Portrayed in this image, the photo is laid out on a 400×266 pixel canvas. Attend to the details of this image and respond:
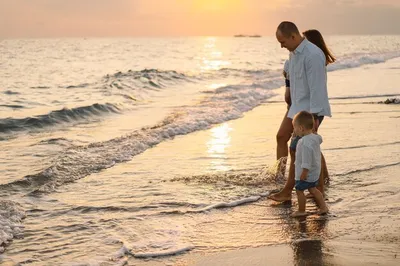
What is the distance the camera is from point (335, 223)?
544 cm

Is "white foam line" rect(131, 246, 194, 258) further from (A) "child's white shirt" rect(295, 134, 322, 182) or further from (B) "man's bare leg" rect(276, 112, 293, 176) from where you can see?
(B) "man's bare leg" rect(276, 112, 293, 176)

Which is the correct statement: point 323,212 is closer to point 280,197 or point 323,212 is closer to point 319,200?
point 319,200

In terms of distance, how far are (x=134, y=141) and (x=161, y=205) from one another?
454cm

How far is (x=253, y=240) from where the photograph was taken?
5.07 m

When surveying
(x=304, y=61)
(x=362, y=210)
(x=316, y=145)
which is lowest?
(x=362, y=210)

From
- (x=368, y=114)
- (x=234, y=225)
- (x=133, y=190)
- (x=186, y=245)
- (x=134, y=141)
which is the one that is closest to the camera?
(x=186, y=245)

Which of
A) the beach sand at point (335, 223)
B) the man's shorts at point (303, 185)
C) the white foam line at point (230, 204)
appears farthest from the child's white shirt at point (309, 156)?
the white foam line at point (230, 204)

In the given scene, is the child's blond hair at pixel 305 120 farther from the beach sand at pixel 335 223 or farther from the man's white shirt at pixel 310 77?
the beach sand at pixel 335 223

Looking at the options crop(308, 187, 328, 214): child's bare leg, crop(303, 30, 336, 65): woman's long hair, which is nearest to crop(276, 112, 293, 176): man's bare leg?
crop(303, 30, 336, 65): woman's long hair

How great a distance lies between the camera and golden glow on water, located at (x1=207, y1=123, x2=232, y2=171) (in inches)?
334

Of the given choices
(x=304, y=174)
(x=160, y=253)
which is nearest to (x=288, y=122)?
(x=304, y=174)

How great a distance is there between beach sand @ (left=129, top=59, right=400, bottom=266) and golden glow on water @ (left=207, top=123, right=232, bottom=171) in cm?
21

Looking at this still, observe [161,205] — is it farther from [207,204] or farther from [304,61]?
[304,61]

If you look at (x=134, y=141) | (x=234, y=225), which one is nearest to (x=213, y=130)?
(x=134, y=141)
